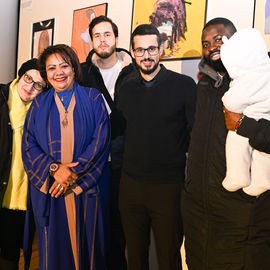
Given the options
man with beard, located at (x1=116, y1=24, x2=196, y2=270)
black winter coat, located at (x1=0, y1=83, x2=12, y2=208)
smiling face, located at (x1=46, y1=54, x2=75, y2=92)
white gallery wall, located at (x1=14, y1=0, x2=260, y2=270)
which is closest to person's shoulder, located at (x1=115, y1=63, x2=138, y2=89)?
man with beard, located at (x1=116, y1=24, x2=196, y2=270)

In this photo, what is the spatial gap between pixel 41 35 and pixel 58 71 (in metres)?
1.97

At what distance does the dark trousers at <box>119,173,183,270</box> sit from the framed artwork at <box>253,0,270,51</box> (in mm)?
1200

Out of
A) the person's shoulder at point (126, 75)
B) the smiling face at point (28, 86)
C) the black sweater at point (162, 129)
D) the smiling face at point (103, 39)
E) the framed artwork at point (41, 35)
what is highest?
the framed artwork at point (41, 35)

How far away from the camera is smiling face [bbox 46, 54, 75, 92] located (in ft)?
6.15

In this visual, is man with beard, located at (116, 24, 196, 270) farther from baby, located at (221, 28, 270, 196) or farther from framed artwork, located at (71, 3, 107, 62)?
framed artwork, located at (71, 3, 107, 62)

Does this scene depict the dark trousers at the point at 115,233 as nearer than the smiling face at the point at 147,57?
No

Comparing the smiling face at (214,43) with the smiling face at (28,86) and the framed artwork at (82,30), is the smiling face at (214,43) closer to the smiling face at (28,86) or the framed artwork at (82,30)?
the smiling face at (28,86)

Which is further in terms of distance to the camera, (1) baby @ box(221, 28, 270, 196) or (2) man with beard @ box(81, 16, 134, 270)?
(2) man with beard @ box(81, 16, 134, 270)

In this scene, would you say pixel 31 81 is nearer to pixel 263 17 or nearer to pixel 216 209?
pixel 216 209

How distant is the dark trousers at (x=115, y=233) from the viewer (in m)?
2.15

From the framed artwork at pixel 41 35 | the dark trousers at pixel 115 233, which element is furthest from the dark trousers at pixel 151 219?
the framed artwork at pixel 41 35

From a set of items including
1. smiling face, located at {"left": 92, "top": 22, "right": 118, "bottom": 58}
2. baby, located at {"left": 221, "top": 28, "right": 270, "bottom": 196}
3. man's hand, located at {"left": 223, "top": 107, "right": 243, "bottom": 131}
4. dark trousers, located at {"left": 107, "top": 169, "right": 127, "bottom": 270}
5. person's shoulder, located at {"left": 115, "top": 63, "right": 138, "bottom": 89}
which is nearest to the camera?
baby, located at {"left": 221, "top": 28, "right": 270, "bottom": 196}

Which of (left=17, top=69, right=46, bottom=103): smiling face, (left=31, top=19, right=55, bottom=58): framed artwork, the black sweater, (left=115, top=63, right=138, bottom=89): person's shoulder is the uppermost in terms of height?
(left=31, top=19, right=55, bottom=58): framed artwork

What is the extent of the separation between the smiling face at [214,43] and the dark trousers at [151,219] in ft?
2.50
